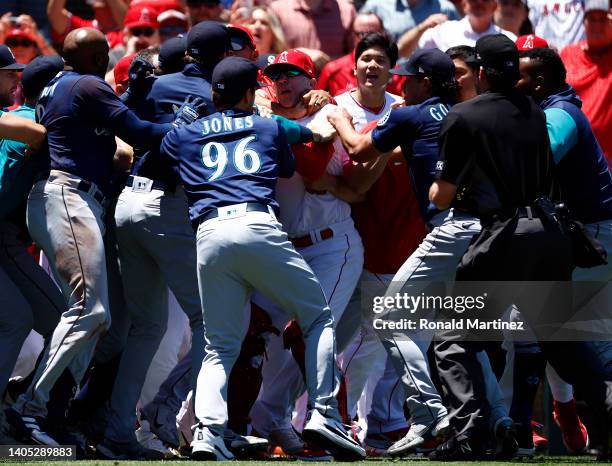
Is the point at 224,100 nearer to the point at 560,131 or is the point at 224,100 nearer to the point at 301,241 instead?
the point at 301,241

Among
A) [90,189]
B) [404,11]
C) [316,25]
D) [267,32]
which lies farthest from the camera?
[404,11]

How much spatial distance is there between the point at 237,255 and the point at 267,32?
443cm

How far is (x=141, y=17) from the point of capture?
1152 centimetres

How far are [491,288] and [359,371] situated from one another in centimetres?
166

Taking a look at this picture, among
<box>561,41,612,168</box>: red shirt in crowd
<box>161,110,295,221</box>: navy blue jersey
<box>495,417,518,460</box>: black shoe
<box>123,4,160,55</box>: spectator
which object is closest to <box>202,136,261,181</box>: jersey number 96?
<box>161,110,295,221</box>: navy blue jersey

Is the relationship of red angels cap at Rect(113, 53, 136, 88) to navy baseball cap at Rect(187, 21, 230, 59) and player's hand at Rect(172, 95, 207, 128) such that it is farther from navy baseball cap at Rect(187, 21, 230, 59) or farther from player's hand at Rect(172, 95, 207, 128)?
player's hand at Rect(172, 95, 207, 128)

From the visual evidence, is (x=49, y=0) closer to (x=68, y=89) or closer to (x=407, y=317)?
(x=68, y=89)

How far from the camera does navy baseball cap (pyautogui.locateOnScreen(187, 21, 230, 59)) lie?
8.00m

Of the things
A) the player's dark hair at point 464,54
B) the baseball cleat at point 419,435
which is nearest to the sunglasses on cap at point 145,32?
the player's dark hair at point 464,54

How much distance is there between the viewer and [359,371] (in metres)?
8.77

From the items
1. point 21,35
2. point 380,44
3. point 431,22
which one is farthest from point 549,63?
point 21,35

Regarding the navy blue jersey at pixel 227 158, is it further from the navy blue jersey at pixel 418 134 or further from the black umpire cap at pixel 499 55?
the black umpire cap at pixel 499 55

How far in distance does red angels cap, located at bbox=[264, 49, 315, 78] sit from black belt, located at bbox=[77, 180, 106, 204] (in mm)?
1347

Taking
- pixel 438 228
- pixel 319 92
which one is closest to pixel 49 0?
pixel 319 92
